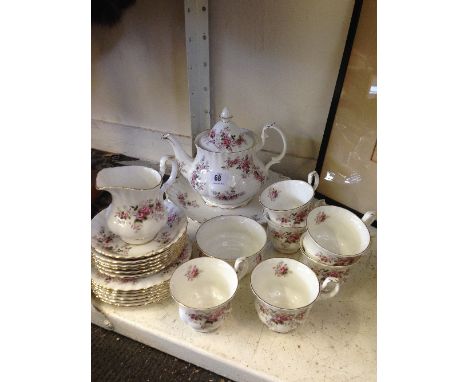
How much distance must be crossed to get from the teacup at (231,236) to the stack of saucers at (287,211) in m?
0.03

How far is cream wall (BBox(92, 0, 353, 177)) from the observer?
747 mm

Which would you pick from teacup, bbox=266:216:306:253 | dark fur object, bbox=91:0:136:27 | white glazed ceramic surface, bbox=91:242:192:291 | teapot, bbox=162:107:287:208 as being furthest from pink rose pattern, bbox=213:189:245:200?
dark fur object, bbox=91:0:136:27

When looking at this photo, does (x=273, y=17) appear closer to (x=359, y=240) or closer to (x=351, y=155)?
(x=351, y=155)

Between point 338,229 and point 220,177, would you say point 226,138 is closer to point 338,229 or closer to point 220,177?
point 220,177

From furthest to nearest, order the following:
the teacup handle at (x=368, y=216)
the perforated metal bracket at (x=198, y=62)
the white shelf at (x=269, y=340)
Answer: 1. the perforated metal bracket at (x=198, y=62)
2. the teacup handle at (x=368, y=216)
3. the white shelf at (x=269, y=340)

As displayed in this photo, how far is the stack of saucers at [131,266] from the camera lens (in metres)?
0.61

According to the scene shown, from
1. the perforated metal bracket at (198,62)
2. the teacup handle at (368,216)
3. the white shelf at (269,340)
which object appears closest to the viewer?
the white shelf at (269,340)

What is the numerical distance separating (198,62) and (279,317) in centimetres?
58

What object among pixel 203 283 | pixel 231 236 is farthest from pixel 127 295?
pixel 231 236

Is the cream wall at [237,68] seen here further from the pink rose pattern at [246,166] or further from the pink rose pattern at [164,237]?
the pink rose pattern at [164,237]

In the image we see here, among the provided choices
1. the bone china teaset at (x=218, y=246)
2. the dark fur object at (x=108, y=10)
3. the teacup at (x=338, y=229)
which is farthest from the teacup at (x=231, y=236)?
the dark fur object at (x=108, y=10)

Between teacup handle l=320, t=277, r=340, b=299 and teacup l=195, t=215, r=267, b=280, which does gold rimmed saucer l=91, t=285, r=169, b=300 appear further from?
teacup handle l=320, t=277, r=340, b=299

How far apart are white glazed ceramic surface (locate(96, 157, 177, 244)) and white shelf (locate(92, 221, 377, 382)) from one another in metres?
0.14

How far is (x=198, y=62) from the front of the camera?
0.85 meters
